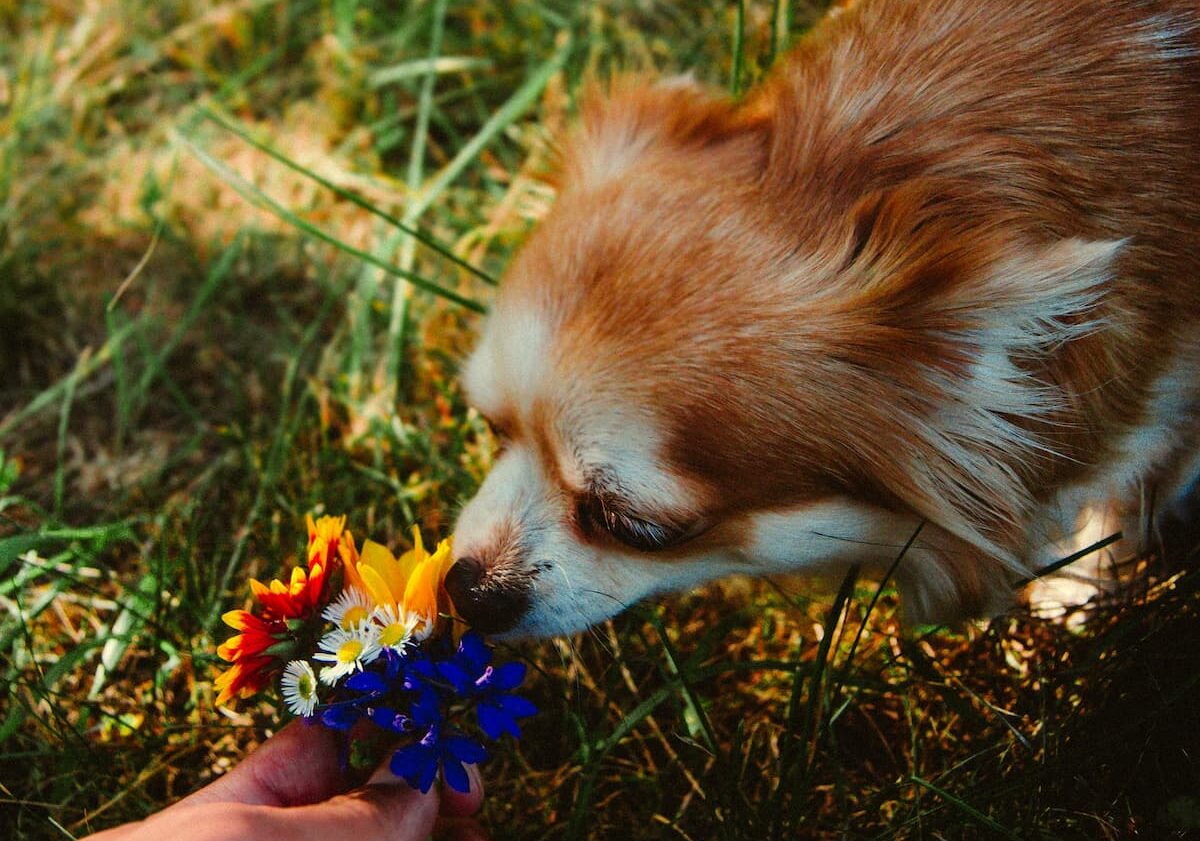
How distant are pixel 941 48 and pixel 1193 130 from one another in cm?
45

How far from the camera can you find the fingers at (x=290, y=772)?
1.56 m

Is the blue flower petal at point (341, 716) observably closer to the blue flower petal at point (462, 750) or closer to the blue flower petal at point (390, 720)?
the blue flower petal at point (390, 720)

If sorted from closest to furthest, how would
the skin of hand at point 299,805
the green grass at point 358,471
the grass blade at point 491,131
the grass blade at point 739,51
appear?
the skin of hand at point 299,805
the green grass at point 358,471
the grass blade at point 739,51
the grass blade at point 491,131

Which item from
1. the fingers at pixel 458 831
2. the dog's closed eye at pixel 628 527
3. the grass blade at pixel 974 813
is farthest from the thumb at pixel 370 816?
the grass blade at pixel 974 813

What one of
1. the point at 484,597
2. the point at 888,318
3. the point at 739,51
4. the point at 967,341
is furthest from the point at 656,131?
the point at 484,597

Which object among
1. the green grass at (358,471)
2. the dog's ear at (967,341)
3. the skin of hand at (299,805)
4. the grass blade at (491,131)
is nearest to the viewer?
the skin of hand at (299,805)

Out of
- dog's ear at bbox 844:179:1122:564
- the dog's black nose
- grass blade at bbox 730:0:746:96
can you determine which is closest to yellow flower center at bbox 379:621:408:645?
the dog's black nose

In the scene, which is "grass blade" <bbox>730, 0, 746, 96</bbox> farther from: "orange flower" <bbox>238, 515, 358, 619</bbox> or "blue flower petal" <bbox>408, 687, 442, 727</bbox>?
"blue flower petal" <bbox>408, 687, 442, 727</bbox>

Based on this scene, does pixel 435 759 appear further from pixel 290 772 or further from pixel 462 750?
pixel 290 772

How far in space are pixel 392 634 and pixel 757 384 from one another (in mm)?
728

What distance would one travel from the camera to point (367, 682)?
1479 millimetres

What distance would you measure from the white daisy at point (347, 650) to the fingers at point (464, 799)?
33 centimetres

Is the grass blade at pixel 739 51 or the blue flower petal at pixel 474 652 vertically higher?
the grass blade at pixel 739 51

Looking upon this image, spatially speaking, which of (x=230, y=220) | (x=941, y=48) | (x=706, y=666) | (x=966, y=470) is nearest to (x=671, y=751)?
(x=706, y=666)
